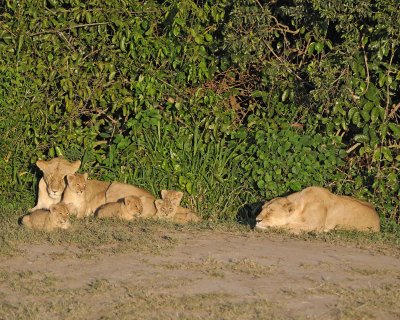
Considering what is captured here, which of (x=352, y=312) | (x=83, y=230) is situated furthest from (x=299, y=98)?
(x=352, y=312)

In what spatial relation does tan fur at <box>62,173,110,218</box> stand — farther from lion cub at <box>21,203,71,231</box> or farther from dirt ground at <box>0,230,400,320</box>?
dirt ground at <box>0,230,400,320</box>

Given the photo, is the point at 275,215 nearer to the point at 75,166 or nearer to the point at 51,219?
the point at 51,219

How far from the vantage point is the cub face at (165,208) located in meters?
10.3

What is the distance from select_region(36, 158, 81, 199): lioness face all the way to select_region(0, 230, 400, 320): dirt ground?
1563mm

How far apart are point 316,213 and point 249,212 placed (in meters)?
1.02

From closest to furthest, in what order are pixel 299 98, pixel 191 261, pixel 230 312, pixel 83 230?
1. pixel 230 312
2. pixel 191 261
3. pixel 83 230
4. pixel 299 98

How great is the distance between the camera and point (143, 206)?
10.4 metres

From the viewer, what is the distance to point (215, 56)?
1068 centimetres

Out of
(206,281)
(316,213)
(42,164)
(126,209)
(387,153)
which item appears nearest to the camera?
(206,281)

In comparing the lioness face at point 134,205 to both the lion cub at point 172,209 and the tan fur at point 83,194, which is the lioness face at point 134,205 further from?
the tan fur at point 83,194

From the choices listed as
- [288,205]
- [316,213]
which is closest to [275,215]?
[288,205]

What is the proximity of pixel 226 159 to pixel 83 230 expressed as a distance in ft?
6.27

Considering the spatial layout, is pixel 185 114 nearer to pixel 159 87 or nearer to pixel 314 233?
pixel 159 87

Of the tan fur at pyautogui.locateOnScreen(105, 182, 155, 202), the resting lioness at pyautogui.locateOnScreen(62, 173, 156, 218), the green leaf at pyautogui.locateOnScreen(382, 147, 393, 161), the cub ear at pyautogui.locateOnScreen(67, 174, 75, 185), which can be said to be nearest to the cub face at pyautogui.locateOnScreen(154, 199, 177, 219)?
the resting lioness at pyautogui.locateOnScreen(62, 173, 156, 218)
